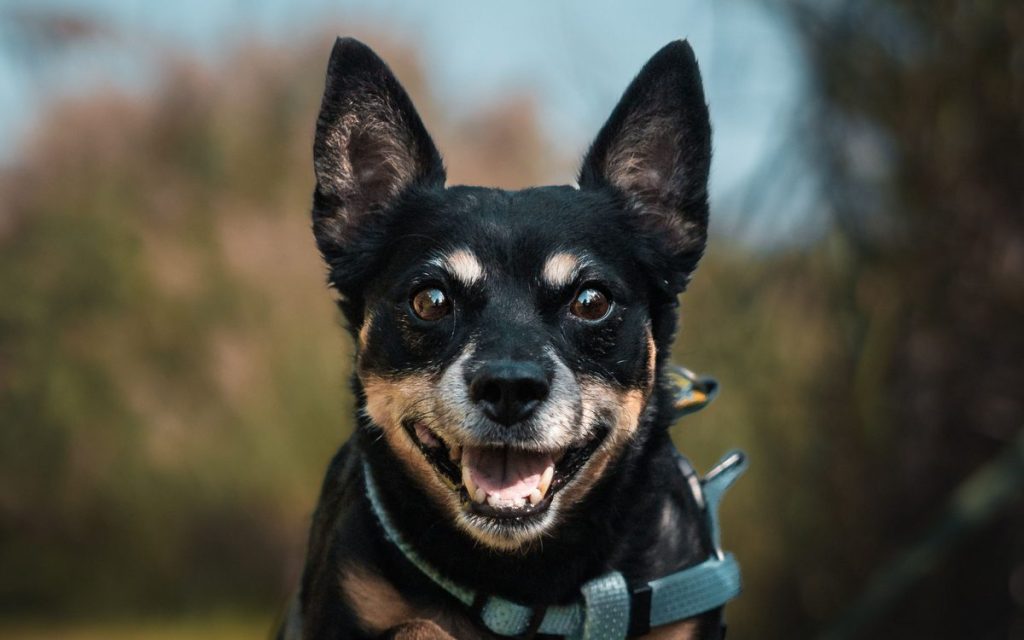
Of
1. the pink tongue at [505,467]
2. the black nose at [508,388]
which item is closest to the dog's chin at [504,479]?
the pink tongue at [505,467]

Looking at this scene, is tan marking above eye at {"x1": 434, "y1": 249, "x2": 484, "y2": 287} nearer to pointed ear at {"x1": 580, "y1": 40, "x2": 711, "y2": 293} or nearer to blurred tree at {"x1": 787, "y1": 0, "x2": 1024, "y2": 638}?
pointed ear at {"x1": 580, "y1": 40, "x2": 711, "y2": 293}

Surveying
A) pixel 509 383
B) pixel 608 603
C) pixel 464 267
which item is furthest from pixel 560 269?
pixel 608 603

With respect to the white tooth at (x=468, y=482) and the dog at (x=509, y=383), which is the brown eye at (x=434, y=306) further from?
the white tooth at (x=468, y=482)

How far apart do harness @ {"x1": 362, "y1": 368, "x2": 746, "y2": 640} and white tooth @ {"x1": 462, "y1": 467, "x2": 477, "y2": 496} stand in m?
0.22

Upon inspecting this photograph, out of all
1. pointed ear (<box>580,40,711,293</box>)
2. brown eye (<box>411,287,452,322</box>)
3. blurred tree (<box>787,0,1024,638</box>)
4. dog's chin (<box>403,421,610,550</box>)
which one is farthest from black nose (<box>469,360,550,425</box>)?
blurred tree (<box>787,0,1024,638</box>)

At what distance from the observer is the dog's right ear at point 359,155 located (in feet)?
10.8

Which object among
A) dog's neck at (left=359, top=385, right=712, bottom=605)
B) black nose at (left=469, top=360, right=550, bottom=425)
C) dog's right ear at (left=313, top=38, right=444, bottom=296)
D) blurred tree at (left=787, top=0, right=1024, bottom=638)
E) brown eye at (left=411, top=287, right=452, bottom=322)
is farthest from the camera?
blurred tree at (left=787, top=0, right=1024, bottom=638)

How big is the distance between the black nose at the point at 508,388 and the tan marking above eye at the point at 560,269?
31 cm

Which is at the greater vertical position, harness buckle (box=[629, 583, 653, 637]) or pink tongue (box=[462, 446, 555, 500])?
pink tongue (box=[462, 446, 555, 500])

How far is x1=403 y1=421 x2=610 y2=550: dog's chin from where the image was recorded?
2.83 metres

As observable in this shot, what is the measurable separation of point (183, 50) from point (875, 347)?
6.91 meters

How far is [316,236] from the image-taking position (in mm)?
3375

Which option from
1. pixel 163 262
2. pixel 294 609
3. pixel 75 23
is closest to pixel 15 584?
pixel 163 262

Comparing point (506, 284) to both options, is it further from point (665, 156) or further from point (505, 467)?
point (665, 156)
